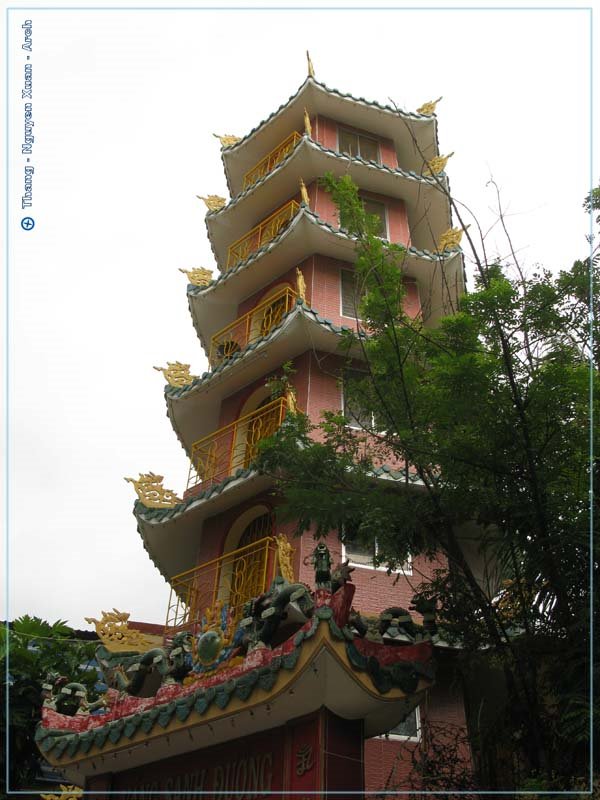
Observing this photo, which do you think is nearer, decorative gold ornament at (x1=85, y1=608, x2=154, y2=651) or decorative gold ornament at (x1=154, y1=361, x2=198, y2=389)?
decorative gold ornament at (x1=85, y1=608, x2=154, y2=651)

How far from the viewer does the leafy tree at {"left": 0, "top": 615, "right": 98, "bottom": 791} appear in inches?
552

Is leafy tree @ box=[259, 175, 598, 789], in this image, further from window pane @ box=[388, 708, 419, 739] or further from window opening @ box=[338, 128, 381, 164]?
window opening @ box=[338, 128, 381, 164]

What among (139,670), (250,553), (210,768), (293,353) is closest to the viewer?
(210,768)

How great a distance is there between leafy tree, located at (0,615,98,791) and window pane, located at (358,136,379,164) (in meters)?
10.9

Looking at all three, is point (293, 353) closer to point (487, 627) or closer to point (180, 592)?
point (180, 592)

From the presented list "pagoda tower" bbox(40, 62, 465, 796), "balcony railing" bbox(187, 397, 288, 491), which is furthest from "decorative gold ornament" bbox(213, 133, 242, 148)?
"balcony railing" bbox(187, 397, 288, 491)

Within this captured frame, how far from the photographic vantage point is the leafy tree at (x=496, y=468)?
691cm

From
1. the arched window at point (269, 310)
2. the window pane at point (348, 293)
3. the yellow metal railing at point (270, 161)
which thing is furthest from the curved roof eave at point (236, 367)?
the yellow metal railing at point (270, 161)

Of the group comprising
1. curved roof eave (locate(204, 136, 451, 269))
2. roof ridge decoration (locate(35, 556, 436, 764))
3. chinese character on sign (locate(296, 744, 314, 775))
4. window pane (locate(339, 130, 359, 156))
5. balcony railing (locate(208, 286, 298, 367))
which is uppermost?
window pane (locate(339, 130, 359, 156))

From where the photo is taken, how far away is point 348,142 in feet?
56.6

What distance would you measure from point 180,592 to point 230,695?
495 cm

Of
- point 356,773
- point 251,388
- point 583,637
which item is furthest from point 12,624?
point 583,637

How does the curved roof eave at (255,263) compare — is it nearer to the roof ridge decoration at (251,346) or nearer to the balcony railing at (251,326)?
the balcony railing at (251,326)

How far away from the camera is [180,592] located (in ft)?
39.8
